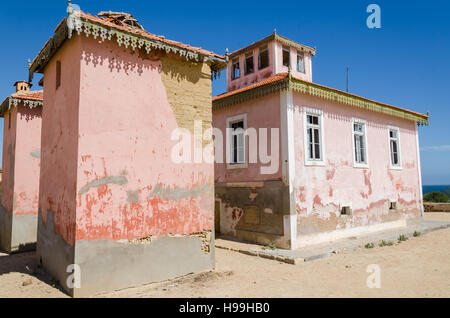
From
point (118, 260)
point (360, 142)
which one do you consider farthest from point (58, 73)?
point (360, 142)

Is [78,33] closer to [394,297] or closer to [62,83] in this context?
[62,83]

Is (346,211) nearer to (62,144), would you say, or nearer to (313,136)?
(313,136)

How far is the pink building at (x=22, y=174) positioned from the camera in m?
10.2

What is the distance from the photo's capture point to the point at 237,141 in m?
11.9

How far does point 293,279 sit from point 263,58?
1089 centimetres

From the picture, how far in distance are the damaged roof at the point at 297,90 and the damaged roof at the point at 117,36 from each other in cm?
278

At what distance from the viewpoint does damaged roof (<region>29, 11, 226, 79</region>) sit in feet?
19.4

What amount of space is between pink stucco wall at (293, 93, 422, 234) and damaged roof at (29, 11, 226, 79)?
3993 millimetres

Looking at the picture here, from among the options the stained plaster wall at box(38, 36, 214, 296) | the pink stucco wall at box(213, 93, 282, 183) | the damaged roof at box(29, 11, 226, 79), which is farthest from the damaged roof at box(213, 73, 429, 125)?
the stained plaster wall at box(38, 36, 214, 296)

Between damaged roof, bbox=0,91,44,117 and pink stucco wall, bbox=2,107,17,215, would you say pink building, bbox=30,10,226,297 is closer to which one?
damaged roof, bbox=0,91,44,117

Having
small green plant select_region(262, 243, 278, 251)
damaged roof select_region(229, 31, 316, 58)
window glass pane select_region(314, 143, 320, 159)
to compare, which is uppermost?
damaged roof select_region(229, 31, 316, 58)

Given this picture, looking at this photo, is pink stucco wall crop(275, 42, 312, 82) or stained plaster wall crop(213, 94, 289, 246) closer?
stained plaster wall crop(213, 94, 289, 246)

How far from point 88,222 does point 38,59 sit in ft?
14.8
